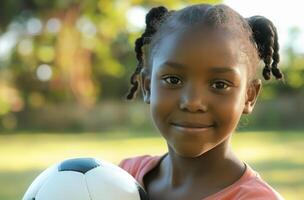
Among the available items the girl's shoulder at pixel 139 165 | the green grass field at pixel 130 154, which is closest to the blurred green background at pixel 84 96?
the green grass field at pixel 130 154

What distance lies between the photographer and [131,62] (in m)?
21.8

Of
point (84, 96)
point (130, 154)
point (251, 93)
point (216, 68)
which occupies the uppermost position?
point (216, 68)

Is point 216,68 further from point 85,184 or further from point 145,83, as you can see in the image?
point 85,184

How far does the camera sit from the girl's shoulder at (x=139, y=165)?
2.13 metres

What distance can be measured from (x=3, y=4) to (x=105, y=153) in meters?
6.48

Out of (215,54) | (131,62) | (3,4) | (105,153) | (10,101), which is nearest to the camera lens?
(215,54)

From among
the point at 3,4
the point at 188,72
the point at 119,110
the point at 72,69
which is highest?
the point at 188,72

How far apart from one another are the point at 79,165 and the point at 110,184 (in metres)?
0.15

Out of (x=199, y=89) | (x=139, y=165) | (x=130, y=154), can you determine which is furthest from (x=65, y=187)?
(x=130, y=154)

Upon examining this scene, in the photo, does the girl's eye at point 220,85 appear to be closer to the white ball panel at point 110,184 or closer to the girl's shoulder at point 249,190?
the girl's shoulder at point 249,190

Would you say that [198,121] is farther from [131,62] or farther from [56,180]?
[131,62]

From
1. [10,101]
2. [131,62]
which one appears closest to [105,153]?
[10,101]

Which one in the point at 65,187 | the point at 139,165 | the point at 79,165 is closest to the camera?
the point at 65,187

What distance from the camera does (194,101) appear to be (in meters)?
1.73
